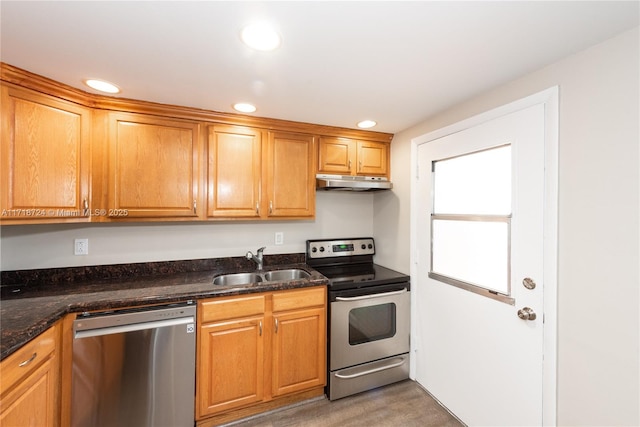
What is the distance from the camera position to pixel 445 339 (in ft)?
6.50

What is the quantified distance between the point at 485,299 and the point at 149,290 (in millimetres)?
2161

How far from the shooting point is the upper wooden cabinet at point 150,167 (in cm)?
186

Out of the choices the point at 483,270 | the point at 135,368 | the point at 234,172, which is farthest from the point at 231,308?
the point at 483,270

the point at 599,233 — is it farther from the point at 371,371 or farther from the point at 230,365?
the point at 230,365

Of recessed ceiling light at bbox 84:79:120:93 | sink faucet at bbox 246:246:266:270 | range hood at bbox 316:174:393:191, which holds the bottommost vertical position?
sink faucet at bbox 246:246:266:270

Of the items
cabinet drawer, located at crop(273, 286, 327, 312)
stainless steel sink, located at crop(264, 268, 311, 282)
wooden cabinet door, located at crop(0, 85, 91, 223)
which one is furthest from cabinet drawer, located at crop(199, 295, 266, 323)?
wooden cabinet door, located at crop(0, 85, 91, 223)

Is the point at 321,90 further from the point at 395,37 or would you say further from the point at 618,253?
the point at 618,253

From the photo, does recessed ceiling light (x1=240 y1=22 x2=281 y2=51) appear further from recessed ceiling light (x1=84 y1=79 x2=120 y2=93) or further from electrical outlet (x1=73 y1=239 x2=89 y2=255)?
electrical outlet (x1=73 y1=239 x2=89 y2=255)

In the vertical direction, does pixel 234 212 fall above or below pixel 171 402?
above

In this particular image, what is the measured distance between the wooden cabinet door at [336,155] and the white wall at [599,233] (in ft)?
4.62

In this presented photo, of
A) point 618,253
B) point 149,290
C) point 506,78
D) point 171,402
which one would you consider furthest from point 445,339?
point 149,290

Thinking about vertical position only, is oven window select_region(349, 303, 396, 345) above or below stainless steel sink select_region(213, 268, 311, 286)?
below

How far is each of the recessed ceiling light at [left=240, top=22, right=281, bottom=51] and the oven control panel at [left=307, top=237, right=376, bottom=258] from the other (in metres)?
1.78

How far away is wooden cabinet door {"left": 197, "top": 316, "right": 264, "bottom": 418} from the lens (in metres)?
1.75
